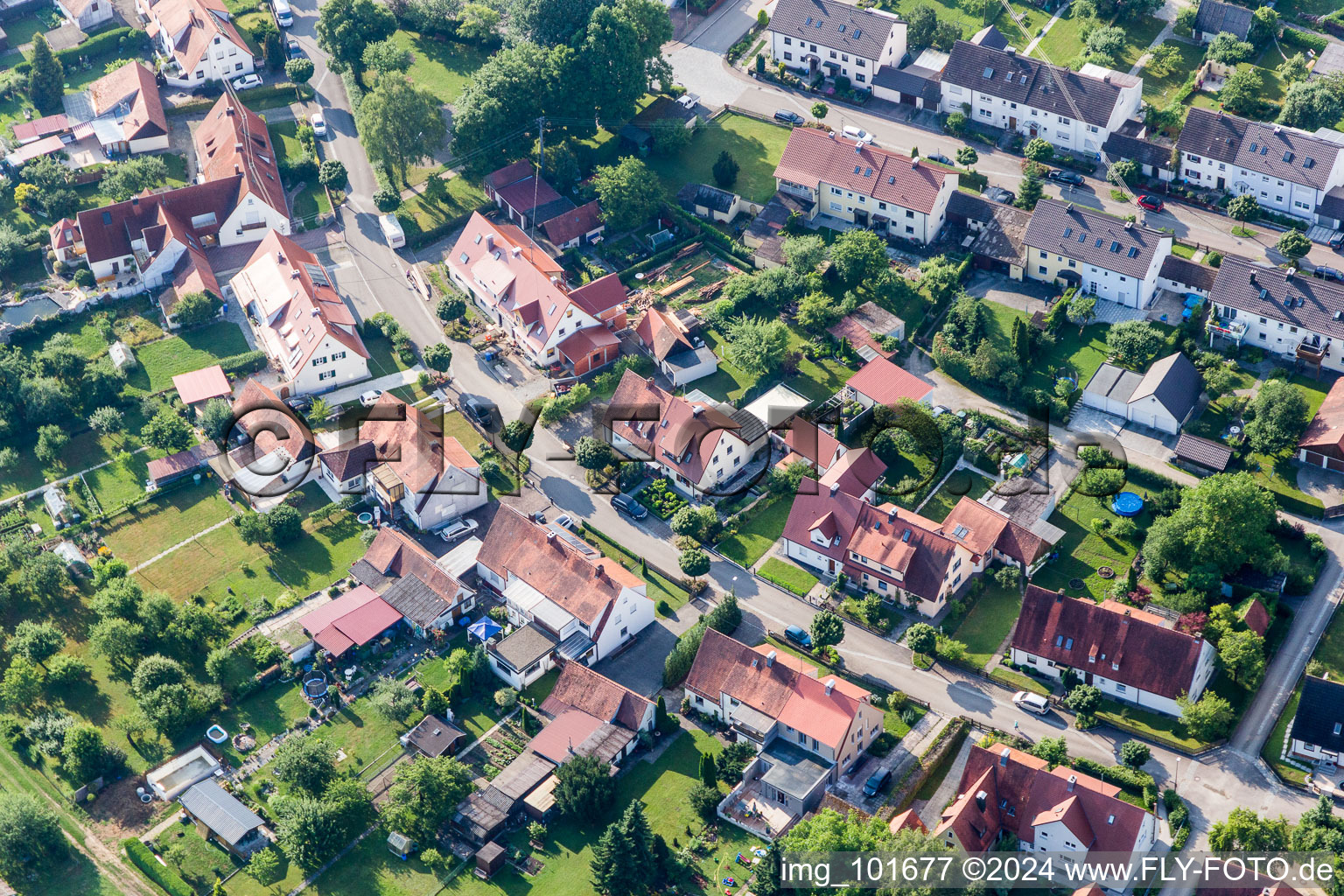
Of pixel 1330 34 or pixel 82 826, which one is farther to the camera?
pixel 1330 34

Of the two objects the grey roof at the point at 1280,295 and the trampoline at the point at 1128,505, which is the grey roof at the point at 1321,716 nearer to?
the trampoline at the point at 1128,505

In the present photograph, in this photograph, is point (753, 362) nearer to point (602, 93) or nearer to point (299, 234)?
point (602, 93)

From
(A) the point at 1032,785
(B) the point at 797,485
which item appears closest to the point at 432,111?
(B) the point at 797,485

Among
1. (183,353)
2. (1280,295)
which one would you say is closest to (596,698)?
(183,353)

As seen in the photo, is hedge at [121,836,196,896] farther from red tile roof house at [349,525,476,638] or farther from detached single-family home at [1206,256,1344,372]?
detached single-family home at [1206,256,1344,372]

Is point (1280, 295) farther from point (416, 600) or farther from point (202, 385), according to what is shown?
point (202, 385)

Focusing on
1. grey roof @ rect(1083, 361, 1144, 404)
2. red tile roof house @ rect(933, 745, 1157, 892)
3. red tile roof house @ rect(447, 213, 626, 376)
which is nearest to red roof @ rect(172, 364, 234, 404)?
red tile roof house @ rect(447, 213, 626, 376)

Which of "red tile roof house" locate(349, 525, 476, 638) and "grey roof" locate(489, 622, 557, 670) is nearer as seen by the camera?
"grey roof" locate(489, 622, 557, 670)
